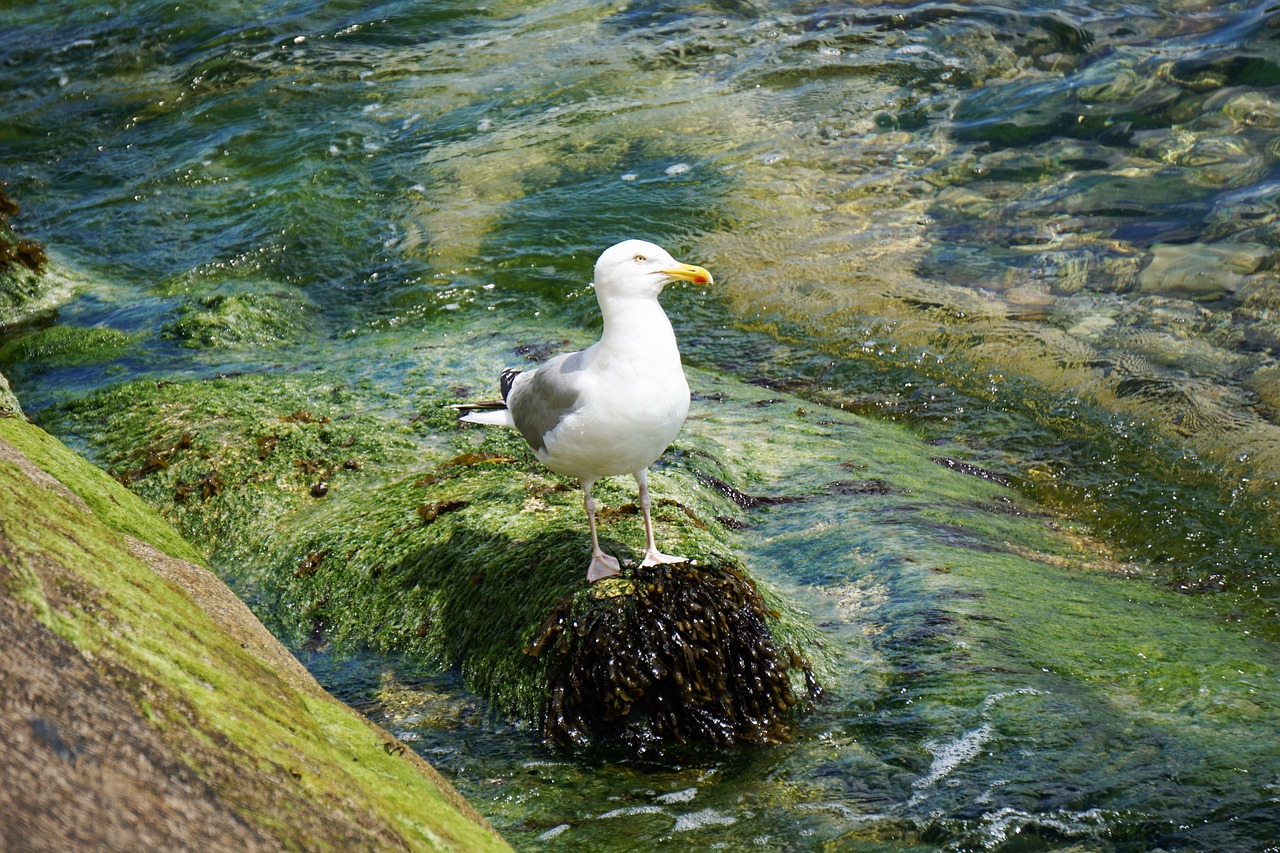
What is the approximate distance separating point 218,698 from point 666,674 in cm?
196

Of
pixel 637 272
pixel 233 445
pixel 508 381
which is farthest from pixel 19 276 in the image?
pixel 637 272

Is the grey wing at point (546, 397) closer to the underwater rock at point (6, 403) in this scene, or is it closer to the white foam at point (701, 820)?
the white foam at point (701, 820)

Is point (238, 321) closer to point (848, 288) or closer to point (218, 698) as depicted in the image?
point (848, 288)

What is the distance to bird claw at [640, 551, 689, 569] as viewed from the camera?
15.2 ft

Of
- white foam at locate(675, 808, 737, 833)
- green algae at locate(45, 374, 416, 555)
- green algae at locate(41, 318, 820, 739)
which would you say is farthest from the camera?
green algae at locate(45, 374, 416, 555)

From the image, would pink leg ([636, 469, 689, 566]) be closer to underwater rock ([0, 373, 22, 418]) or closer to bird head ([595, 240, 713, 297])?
bird head ([595, 240, 713, 297])

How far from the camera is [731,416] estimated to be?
24.2ft

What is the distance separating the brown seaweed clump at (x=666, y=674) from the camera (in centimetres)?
432

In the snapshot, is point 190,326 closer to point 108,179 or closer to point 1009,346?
point 108,179

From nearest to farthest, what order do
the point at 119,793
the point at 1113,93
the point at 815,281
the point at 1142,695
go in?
the point at 119,793 < the point at 1142,695 < the point at 815,281 < the point at 1113,93

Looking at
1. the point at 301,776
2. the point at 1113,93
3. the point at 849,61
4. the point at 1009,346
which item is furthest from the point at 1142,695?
the point at 849,61

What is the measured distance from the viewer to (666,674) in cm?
432

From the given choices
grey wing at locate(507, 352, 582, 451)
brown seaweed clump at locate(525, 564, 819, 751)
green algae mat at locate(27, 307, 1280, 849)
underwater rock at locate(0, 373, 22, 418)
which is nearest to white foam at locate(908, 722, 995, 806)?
green algae mat at locate(27, 307, 1280, 849)

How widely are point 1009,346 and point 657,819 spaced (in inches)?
227
